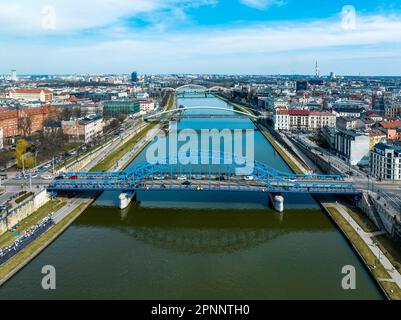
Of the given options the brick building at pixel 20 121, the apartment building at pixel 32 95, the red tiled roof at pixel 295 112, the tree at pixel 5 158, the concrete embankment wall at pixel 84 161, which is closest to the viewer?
the concrete embankment wall at pixel 84 161

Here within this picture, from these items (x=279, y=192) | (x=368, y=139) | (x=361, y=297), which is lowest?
(x=361, y=297)

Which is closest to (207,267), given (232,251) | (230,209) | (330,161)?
(232,251)

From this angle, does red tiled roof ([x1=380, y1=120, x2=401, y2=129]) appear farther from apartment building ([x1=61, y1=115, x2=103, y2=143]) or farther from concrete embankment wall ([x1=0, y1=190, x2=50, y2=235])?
concrete embankment wall ([x1=0, y1=190, x2=50, y2=235])

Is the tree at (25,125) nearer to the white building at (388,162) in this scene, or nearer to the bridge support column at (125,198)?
the bridge support column at (125,198)

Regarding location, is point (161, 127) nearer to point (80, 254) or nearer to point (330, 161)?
point (330, 161)

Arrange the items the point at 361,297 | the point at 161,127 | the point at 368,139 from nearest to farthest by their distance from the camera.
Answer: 1. the point at 361,297
2. the point at 368,139
3. the point at 161,127

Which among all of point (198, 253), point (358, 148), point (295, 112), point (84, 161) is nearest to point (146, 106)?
point (295, 112)

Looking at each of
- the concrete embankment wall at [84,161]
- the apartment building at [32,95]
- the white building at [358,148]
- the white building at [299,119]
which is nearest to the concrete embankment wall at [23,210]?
the concrete embankment wall at [84,161]
